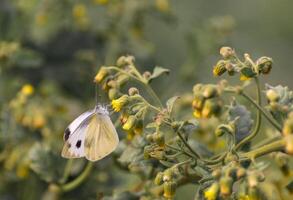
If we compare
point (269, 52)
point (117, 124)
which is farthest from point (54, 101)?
point (269, 52)

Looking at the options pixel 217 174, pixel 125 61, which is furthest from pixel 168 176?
pixel 125 61

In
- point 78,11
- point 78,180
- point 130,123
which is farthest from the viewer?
point 78,11

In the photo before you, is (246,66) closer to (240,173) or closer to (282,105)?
(282,105)

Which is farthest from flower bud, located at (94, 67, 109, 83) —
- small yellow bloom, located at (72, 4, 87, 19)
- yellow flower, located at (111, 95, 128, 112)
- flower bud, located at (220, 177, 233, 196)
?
small yellow bloom, located at (72, 4, 87, 19)

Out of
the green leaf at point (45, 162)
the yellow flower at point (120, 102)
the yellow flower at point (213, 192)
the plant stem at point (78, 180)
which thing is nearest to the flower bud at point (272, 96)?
the yellow flower at point (213, 192)

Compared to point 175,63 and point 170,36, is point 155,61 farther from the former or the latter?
point 170,36

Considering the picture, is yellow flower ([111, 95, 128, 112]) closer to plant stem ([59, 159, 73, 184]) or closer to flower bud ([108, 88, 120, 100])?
flower bud ([108, 88, 120, 100])

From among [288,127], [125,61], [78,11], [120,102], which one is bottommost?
[288,127]

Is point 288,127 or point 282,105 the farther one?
point 282,105
